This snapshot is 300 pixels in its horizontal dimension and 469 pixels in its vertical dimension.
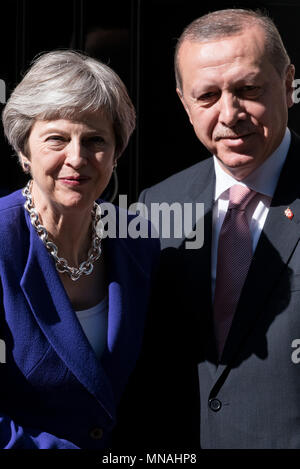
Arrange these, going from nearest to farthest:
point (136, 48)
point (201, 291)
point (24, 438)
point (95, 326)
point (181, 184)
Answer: point (24, 438) → point (95, 326) → point (201, 291) → point (181, 184) → point (136, 48)

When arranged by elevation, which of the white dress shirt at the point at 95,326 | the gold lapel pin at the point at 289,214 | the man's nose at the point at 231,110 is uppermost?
the man's nose at the point at 231,110

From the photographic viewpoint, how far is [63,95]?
2137 mm

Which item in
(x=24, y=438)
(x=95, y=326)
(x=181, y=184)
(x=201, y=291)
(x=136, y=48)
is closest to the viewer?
(x=24, y=438)

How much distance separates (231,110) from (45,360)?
983 millimetres

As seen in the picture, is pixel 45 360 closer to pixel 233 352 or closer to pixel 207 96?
pixel 233 352

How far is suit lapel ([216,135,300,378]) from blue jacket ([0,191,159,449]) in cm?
36

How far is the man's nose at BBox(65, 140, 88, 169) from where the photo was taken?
7.10 feet

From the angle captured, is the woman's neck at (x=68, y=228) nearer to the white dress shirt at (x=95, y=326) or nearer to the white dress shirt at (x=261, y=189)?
the white dress shirt at (x=95, y=326)

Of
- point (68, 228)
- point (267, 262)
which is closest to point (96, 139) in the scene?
point (68, 228)

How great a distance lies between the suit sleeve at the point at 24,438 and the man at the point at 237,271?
475 mm

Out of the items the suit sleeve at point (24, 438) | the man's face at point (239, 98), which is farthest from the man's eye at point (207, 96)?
the suit sleeve at point (24, 438)

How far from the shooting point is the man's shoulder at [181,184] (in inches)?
108

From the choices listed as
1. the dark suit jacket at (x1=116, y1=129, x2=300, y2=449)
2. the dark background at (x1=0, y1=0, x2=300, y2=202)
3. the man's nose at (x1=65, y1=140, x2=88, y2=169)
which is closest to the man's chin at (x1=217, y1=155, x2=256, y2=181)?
the dark suit jacket at (x1=116, y1=129, x2=300, y2=449)

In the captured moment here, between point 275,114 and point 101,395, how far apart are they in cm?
106
